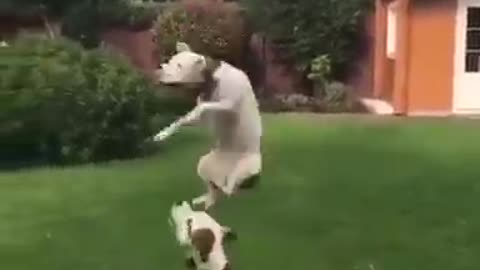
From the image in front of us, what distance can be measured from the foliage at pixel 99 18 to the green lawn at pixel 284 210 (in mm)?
8340

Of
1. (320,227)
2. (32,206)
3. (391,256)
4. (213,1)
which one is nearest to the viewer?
(391,256)

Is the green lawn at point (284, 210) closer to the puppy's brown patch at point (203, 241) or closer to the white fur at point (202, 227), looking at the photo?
the white fur at point (202, 227)

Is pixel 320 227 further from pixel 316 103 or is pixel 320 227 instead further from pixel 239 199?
pixel 316 103

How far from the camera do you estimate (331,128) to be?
56.6 feet

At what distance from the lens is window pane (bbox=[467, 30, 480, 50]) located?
21250 millimetres

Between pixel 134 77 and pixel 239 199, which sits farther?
pixel 134 77

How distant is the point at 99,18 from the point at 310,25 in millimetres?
4498

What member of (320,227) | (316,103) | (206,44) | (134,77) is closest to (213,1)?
(206,44)

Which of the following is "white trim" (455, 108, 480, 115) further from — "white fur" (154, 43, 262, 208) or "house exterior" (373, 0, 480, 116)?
"white fur" (154, 43, 262, 208)

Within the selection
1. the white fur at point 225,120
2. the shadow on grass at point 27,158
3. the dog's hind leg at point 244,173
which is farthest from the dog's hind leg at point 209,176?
the shadow on grass at point 27,158

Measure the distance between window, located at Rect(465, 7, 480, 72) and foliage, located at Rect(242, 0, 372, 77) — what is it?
2272 millimetres

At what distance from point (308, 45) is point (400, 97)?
2.36m

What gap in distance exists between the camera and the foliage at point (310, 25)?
21.9 m

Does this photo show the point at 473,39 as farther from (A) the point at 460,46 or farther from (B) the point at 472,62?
(B) the point at 472,62
